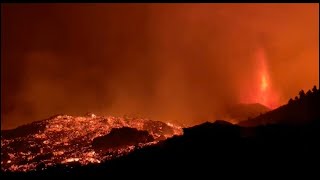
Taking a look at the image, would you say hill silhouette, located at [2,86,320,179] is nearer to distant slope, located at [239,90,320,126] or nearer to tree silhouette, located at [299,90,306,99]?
distant slope, located at [239,90,320,126]

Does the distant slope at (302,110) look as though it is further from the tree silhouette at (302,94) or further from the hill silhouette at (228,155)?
the hill silhouette at (228,155)

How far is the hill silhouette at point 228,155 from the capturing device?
67.2 meters

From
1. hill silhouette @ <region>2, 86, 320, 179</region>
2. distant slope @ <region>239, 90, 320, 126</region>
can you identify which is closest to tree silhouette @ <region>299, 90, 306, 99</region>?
distant slope @ <region>239, 90, 320, 126</region>

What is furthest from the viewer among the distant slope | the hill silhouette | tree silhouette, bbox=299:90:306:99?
tree silhouette, bbox=299:90:306:99

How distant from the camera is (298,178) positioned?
61656 millimetres

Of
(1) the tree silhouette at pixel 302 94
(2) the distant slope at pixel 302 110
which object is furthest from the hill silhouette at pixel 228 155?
(1) the tree silhouette at pixel 302 94

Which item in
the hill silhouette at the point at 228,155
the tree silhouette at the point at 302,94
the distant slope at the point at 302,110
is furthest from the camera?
the tree silhouette at the point at 302,94

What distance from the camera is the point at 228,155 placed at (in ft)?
235

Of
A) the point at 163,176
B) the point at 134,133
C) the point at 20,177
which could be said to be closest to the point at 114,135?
the point at 134,133

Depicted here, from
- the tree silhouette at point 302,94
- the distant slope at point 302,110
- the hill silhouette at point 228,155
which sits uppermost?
the tree silhouette at point 302,94

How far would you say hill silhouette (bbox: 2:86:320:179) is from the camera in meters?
67.2

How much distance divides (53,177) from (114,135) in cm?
10785

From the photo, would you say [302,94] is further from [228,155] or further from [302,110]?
[228,155]

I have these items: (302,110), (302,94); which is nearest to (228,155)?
(302,110)
